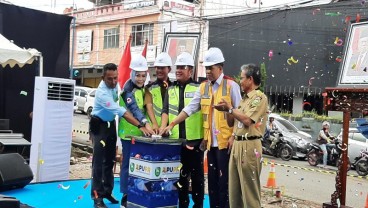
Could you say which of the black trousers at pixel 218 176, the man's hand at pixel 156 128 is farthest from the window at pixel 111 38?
the black trousers at pixel 218 176

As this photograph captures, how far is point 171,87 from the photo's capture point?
16.3 feet

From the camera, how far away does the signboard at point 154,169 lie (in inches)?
178

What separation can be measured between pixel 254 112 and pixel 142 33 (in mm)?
25234

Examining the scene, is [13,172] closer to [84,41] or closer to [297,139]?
[297,139]

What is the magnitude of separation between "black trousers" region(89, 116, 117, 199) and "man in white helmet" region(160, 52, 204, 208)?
69 centimetres

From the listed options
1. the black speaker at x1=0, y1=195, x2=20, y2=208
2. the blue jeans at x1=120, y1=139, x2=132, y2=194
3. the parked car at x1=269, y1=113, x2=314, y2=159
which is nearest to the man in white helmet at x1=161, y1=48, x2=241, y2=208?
the blue jeans at x1=120, y1=139, x2=132, y2=194

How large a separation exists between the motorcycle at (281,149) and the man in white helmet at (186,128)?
9283 millimetres

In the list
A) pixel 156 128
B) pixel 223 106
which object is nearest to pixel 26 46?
pixel 156 128

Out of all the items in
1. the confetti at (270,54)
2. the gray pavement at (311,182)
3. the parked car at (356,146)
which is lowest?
the gray pavement at (311,182)

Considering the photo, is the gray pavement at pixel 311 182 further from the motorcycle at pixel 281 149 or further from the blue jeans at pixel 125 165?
the blue jeans at pixel 125 165

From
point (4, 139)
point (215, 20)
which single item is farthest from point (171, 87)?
point (215, 20)

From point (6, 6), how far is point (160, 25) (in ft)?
61.6

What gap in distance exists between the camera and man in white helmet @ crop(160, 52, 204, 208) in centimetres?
485

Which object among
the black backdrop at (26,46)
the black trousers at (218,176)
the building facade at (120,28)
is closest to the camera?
the black trousers at (218,176)
